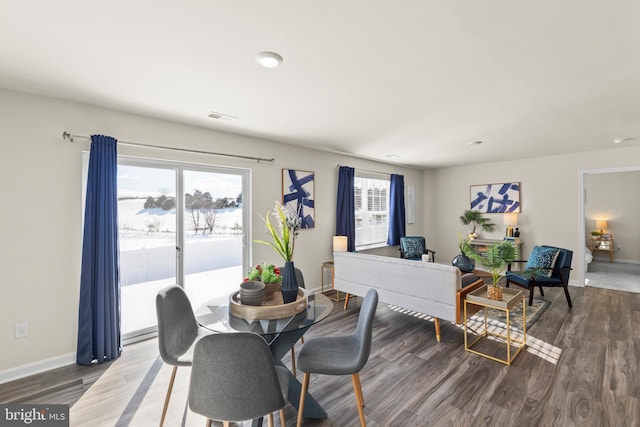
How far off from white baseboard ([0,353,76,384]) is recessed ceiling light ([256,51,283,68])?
3.16 metres

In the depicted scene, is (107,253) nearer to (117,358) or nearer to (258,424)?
(117,358)

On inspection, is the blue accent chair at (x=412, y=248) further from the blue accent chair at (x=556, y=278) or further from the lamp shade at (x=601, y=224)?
the lamp shade at (x=601, y=224)

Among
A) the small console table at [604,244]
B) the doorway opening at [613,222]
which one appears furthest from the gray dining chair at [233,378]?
the small console table at [604,244]

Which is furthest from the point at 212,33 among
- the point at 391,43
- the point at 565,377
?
the point at 565,377

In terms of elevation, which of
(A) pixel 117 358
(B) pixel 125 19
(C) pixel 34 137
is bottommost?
(A) pixel 117 358

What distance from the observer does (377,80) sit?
239 centimetres

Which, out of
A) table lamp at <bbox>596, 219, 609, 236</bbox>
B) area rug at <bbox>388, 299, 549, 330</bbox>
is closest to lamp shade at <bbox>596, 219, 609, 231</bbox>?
table lamp at <bbox>596, 219, 609, 236</bbox>

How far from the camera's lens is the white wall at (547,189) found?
5.21 meters

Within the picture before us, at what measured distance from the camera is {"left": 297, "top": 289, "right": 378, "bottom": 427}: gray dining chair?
1791 mm

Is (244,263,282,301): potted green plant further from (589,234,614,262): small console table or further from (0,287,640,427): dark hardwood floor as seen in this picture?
(589,234,614,262): small console table

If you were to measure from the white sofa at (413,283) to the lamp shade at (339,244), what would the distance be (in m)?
0.68

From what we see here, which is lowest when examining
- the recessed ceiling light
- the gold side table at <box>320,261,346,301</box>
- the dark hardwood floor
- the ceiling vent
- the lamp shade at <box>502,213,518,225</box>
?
the dark hardwood floor

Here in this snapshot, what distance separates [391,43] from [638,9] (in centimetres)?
126

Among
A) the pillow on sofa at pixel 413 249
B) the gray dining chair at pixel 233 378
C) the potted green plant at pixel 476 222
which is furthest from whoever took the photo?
the potted green plant at pixel 476 222
